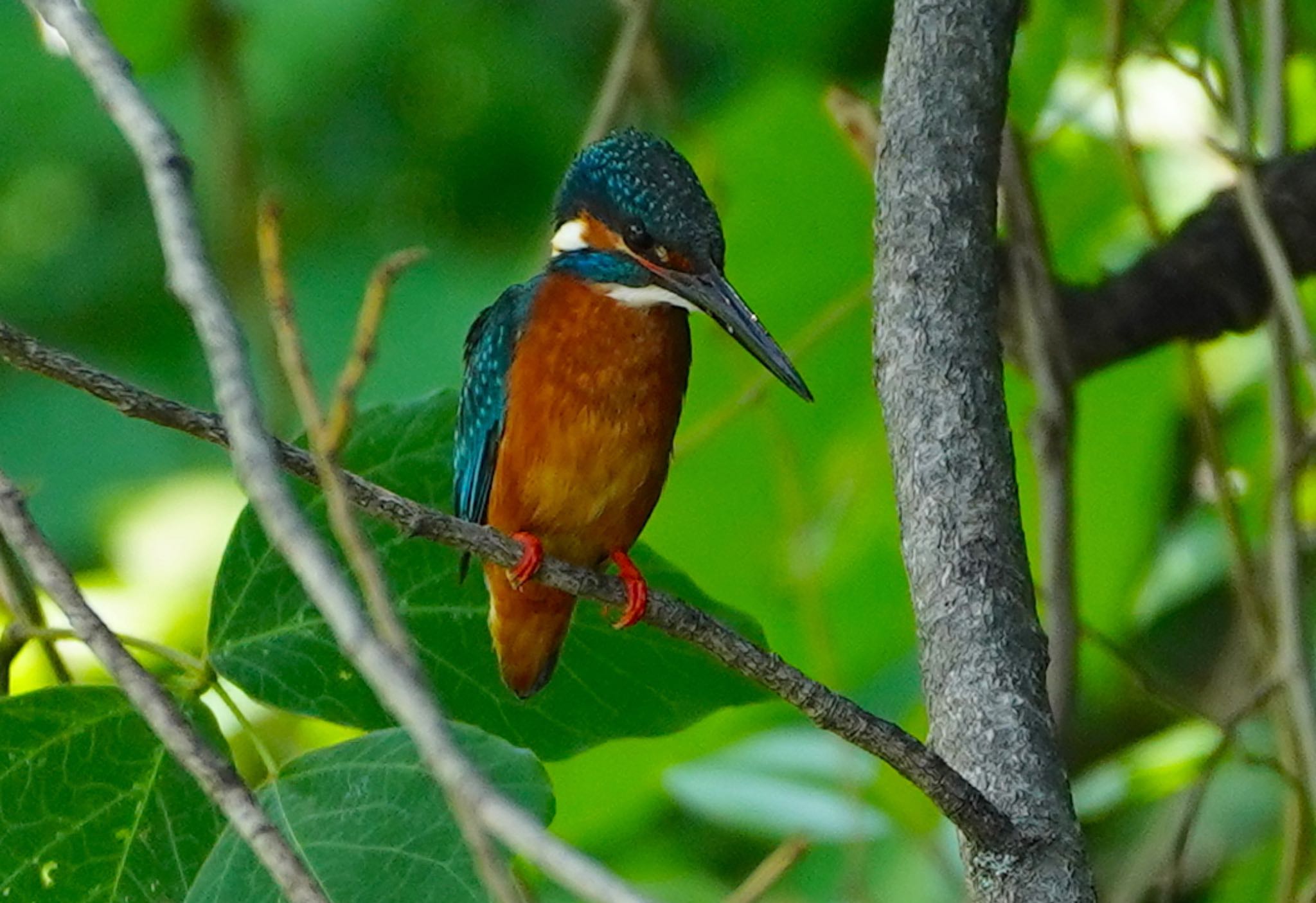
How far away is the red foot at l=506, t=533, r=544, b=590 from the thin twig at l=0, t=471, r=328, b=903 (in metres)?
0.35

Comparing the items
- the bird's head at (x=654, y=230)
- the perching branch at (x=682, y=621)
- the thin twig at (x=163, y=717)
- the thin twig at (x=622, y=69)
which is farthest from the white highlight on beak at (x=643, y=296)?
the thin twig at (x=163, y=717)

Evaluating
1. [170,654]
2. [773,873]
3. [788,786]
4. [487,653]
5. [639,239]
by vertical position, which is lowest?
[788,786]

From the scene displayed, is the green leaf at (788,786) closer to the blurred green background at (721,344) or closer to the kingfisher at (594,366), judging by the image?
the blurred green background at (721,344)

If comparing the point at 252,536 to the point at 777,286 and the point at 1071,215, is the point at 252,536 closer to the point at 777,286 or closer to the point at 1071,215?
the point at 777,286

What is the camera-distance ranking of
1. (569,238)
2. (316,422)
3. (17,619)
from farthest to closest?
(569,238)
(17,619)
(316,422)

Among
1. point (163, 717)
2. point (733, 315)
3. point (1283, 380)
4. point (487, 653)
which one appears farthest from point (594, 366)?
point (163, 717)

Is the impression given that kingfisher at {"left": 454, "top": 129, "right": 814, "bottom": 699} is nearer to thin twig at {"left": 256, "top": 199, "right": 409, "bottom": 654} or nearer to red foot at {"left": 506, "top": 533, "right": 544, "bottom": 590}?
red foot at {"left": 506, "top": 533, "right": 544, "bottom": 590}

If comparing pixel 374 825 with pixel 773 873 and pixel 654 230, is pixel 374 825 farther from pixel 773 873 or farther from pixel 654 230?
pixel 654 230

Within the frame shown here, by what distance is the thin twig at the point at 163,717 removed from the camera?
100cm

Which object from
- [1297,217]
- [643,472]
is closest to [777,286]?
[643,472]

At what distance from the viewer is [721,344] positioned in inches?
111

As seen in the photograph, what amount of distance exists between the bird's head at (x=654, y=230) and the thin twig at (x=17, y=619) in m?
0.77


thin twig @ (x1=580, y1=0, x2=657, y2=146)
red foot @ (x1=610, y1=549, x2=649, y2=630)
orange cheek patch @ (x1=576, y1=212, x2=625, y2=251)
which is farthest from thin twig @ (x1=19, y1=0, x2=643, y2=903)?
thin twig @ (x1=580, y1=0, x2=657, y2=146)

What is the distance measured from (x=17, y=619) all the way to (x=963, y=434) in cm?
85
